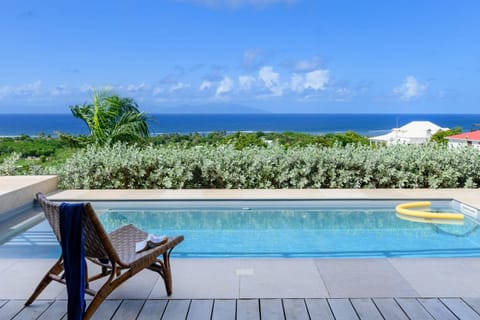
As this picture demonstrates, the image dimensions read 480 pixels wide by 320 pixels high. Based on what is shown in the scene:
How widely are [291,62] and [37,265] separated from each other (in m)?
60.3

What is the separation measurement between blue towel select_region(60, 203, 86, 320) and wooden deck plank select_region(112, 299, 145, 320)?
314 mm

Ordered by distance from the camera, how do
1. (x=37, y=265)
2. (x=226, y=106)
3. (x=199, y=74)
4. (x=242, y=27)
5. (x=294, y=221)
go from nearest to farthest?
(x=37, y=265) → (x=294, y=221) → (x=242, y=27) → (x=199, y=74) → (x=226, y=106)

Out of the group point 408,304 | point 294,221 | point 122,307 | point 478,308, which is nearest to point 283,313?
point 408,304

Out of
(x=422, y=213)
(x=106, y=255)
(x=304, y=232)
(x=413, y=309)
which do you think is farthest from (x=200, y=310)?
(x=422, y=213)

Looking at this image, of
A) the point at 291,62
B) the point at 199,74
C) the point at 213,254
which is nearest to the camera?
the point at 213,254

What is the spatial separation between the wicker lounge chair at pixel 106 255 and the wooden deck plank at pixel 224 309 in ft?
1.30

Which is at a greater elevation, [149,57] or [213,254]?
[149,57]

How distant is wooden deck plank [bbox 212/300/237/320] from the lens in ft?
9.57

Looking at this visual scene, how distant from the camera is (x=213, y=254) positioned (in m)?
4.84

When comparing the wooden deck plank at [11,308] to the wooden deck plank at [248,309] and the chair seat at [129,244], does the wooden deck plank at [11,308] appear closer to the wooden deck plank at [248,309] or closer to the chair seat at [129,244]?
the chair seat at [129,244]

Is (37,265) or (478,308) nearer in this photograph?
(478,308)

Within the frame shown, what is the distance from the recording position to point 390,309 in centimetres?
300

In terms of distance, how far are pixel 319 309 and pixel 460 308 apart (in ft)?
2.98

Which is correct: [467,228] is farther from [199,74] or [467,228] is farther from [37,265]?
[199,74]
